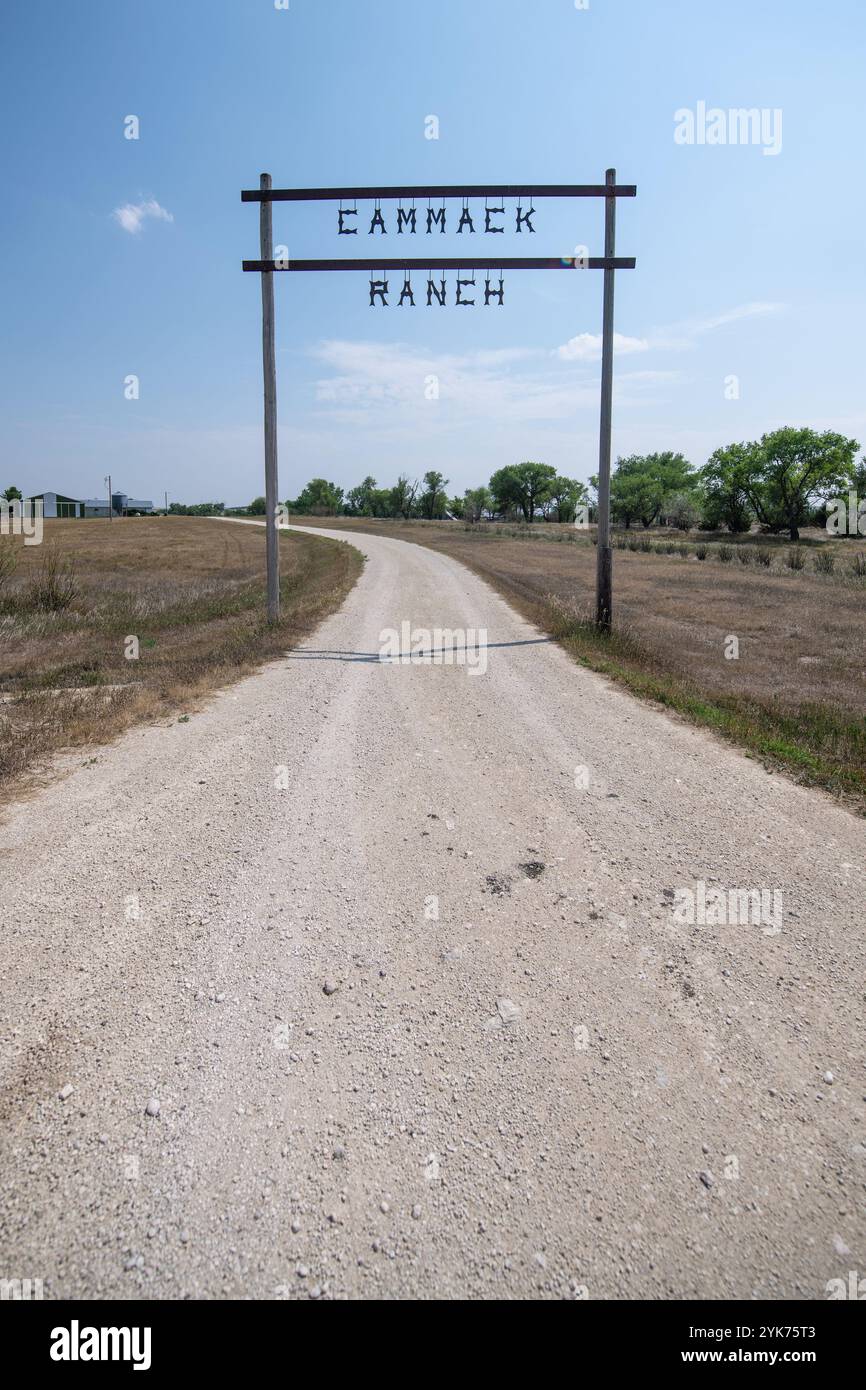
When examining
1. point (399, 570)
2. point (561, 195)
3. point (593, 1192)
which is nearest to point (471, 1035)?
point (593, 1192)

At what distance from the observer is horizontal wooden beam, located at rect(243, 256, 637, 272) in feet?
36.8

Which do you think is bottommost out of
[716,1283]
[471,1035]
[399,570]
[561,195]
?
[716,1283]

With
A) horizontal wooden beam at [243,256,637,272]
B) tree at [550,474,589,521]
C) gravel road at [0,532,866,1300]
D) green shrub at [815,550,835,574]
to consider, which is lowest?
gravel road at [0,532,866,1300]

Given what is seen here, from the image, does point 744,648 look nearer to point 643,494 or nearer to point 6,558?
point 6,558

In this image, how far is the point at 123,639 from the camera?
1209 cm

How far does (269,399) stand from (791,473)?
73.1 metres

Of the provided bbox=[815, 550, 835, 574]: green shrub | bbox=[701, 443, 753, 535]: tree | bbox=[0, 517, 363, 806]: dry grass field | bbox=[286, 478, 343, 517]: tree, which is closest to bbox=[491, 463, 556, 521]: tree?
bbox=[286, 478, 343, 517]: tree

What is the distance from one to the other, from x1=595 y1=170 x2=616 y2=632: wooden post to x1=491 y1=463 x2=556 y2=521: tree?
129782 millimetres

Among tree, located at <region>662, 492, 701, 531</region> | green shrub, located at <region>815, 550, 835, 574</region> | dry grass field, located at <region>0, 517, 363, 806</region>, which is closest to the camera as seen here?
dry grass field, located at <region>0, 517, 363, 806</region>

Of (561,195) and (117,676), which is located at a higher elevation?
(561,195)

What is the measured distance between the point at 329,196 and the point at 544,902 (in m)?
12.3

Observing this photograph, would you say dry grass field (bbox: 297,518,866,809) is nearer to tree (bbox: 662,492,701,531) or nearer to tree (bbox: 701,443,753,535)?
tree (bbox: 701,443,753,535)

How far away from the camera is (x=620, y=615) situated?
17.0m

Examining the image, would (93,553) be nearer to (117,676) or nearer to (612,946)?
(117,676)
